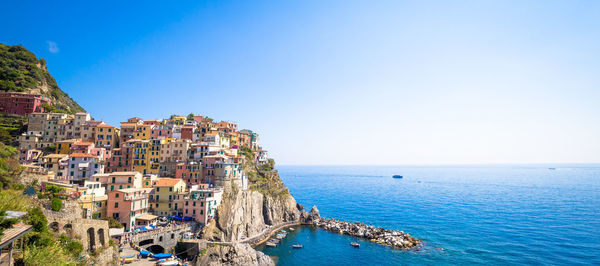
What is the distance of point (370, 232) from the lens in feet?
207

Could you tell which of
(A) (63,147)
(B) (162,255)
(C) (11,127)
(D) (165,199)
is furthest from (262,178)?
(C) (11,127)

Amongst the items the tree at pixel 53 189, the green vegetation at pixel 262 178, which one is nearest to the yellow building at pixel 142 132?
the green vegetation at pixel 262 178

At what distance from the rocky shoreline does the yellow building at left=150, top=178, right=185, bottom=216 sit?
1427 inches

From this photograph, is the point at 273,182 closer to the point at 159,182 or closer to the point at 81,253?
the point at 159,182

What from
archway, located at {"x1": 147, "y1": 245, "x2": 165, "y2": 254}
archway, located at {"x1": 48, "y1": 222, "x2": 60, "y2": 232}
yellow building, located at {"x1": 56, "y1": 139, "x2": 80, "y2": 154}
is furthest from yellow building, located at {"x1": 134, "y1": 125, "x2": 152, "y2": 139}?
archway, located at {"x1": 48, "y1": 222, "x2": 60, "y2": 232}

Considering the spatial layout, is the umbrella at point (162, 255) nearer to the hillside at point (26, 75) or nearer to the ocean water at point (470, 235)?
the ocean water at point (470, 235)

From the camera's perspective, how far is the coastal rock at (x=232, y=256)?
43531 mm

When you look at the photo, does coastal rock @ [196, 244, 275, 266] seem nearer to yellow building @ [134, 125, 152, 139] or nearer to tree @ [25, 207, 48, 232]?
tree @ [25, 207, 48, 232]

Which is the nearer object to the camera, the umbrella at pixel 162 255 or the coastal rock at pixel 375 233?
the umbrella at pixel 162 255

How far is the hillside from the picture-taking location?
72938 millimetres

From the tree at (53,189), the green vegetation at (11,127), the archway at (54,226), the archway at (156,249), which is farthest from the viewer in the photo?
the green vegetation at (11,127)

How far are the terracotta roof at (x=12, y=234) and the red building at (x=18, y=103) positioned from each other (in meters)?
75.9

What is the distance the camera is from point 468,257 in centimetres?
5000

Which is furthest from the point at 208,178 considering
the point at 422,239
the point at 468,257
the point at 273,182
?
the point at 468,257
